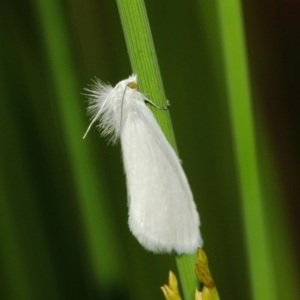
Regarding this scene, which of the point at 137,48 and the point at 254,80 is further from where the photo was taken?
the point at 254,80

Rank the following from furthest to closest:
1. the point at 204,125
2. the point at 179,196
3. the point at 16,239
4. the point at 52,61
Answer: the point at 204,125
the point at 16,239
the point at 52,61
the point at 179,196

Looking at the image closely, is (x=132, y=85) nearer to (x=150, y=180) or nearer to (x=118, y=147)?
(x=150, y=180)

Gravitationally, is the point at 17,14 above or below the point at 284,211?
above

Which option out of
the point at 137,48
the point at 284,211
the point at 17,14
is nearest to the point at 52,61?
the point at 17,14

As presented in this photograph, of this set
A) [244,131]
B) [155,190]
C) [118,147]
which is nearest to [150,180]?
[155,190]

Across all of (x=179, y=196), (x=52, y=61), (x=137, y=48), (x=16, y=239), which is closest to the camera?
(x=137, y=48)

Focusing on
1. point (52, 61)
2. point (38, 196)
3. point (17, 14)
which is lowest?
point (38, 196)

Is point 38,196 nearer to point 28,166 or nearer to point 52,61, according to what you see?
point 28,166

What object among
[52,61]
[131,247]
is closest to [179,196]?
[52,61]

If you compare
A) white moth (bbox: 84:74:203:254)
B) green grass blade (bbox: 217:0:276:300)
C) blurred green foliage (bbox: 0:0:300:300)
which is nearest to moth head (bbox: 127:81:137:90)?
white moth (bbox: 84:74:203:254)
